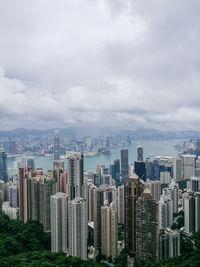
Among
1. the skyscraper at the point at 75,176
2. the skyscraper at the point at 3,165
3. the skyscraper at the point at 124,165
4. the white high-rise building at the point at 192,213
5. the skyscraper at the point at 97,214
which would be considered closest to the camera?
the skyscraper at the point at 97,214

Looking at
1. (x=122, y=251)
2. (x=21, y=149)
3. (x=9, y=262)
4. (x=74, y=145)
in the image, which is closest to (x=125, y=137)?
(x=74, y=145)

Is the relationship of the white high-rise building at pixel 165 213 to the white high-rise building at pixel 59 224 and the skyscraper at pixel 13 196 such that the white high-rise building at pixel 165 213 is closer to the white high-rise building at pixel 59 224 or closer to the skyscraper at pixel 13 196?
the white high-rise building at pixel 59 224

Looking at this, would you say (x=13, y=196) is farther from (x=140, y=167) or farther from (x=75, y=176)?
(x=140, y=167)

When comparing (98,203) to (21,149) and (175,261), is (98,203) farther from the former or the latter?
(21,149)

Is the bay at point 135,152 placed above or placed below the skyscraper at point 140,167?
above

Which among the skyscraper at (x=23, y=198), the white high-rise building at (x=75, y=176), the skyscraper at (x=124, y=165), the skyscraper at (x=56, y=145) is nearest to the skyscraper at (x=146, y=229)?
the white high-rise building at (x=75, y=176)

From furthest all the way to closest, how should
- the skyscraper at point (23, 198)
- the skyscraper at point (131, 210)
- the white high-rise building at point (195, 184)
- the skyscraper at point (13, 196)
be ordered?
the white high-rise building at point (195, 184), the skyscraper at point (13, 196), the skyscraper at point (23, 198), the skyscraper at point (131, 210)
